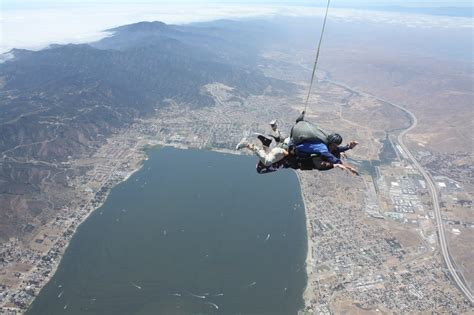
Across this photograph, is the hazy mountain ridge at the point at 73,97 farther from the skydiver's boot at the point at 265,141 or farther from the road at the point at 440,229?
the road at the point at 440,229

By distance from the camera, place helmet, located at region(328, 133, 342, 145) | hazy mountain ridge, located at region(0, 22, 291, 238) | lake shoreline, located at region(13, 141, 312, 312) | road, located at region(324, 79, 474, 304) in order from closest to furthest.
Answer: helmet, located at region(328, 133, 342, 145) → lake shoreline, located at region(13, 141, 312, 312) → road, located at region(324, 79, 474, 304) → hazy mountain ridge, located at region(0, 22, 291, 238)

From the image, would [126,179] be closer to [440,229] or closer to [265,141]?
[440,229]

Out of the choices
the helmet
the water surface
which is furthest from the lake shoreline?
the helmet

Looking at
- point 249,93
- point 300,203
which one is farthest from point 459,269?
point 249,93

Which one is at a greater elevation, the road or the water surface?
the water surface

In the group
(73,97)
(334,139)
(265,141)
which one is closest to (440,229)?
(265,141)

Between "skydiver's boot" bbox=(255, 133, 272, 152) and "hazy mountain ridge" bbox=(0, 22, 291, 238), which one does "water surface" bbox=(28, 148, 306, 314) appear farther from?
"skydiver's boot" bbox=(255, 133, 272, 152)

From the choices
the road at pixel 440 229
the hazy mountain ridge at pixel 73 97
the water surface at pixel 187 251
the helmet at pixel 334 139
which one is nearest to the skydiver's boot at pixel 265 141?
the helmet at pixel 334 139

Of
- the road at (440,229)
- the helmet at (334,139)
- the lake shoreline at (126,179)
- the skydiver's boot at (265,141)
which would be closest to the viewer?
the helmet at (334,139)

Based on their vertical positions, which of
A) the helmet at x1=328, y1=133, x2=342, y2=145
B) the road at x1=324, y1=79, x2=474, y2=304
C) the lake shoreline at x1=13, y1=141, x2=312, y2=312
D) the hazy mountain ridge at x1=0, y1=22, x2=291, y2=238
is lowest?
the road at x1=324, y1=79, x2=474, y2=304

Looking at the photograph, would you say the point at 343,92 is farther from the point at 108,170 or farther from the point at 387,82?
the point at 108,170

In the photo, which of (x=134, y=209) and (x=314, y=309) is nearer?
(x=314, y=309)
